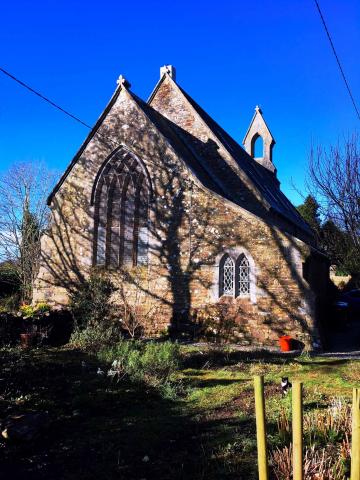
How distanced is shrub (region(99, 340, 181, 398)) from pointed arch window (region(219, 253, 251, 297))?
4.49 meters

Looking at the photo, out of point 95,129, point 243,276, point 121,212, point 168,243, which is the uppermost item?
point 95,129

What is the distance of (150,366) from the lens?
28.1 feet

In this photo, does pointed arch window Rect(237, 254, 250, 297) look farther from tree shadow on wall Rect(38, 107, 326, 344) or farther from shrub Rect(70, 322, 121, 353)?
shrub Rect(70, 322, 121, 353)

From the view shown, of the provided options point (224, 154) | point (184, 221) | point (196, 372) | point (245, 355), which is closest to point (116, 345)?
point (196, 372)

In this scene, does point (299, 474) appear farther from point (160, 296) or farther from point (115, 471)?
point (160, 296)

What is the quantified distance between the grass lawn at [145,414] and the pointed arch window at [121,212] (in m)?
5.74

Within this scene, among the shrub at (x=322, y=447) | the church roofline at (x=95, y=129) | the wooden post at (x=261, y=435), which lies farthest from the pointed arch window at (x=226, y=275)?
the wooden post at (x=261, y=435)

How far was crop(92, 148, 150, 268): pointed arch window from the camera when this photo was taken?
15.7 meters

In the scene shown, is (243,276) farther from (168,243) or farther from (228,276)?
(168,243)

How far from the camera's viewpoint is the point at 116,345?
10.9m

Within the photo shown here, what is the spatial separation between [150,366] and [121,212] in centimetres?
850

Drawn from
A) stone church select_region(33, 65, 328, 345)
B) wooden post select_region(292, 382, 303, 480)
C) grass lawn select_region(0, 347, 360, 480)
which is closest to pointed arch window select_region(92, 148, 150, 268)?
stone church select_region(33, 65, 328, 345)

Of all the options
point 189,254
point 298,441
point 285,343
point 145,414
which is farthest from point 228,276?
point 298,441

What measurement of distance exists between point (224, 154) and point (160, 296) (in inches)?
299
